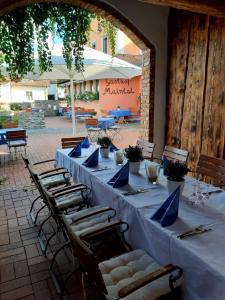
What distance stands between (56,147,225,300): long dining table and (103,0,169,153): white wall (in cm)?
204

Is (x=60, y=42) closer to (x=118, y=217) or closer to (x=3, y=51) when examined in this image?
(x=3, y=51)

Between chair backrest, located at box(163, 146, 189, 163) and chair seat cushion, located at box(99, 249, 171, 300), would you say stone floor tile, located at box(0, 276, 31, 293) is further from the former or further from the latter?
chair backrest, located at box(163, 146, 189, 163)

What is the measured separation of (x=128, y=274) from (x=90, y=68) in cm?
496

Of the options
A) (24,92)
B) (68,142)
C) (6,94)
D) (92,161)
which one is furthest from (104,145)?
(24,92)

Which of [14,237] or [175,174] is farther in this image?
[14,237]

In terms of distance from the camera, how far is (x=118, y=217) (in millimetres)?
2172

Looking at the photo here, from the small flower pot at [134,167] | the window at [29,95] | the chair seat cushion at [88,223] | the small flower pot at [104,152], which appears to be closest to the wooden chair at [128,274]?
the chair seat cushion at [88,223]

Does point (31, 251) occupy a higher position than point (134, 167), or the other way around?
point (134, 167)

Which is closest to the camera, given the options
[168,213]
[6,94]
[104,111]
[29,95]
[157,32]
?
[168,213]

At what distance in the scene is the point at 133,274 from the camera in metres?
1.62

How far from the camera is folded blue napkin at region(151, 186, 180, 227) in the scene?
1.65 m

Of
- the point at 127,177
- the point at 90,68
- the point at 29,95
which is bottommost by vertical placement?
the point at 127,177

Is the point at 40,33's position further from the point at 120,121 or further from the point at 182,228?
the point at 120,121

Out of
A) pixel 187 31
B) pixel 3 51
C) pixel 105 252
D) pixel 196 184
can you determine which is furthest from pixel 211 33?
pixel 3 51
